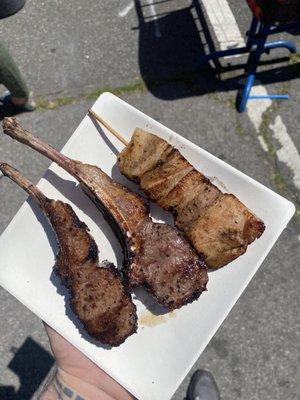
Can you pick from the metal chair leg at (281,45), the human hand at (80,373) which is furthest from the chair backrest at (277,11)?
the human hand at (80,373)

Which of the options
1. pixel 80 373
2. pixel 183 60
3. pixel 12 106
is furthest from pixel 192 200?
pixel 12 106

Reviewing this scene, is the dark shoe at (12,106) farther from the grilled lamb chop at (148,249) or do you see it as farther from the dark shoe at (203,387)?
the dark shoe at (203,387)

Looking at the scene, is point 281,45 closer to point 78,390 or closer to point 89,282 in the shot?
point 89,282

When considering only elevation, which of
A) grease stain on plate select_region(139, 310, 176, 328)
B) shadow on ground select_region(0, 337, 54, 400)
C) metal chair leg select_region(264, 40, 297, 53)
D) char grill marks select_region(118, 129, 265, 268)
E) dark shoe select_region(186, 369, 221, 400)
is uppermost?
char grill marks select_region(118, 129, 265, 268)

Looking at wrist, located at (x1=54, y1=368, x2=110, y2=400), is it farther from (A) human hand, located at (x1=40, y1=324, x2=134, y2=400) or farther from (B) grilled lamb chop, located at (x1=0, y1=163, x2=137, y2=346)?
(B) grilled lamb chop, located at (x1=0, y1=163, x2=137, y2=346)

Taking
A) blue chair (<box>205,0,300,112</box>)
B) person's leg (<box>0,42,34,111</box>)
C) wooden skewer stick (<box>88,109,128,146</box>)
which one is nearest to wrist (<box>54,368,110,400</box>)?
wooden skewer stick (<box>88,109,128,146</box>)

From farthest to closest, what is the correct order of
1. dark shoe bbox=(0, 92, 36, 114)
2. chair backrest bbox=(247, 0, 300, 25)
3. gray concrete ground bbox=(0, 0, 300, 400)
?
dark shoe bbox=(0, 92, 36, 114), gray concrete ground bbox=(0, 0, 300, 400), chair backrest bbox=(247, 0, 300, 25)

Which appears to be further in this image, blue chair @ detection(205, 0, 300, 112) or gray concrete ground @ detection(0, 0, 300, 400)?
gray concrete ground @ detection(0, 0, 300, 400)
